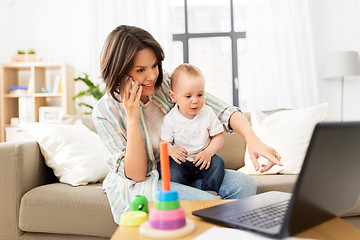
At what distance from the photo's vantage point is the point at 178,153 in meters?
1.28

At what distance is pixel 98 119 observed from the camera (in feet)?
4.42

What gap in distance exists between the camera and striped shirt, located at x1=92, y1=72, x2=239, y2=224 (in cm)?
126

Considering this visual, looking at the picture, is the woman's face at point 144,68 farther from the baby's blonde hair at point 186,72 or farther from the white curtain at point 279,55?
the white curtain at point 279,55

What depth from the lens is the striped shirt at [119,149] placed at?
1263mm

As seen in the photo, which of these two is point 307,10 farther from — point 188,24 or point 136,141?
point 136,141

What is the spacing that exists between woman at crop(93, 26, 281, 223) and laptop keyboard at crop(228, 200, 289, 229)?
34 centimetres

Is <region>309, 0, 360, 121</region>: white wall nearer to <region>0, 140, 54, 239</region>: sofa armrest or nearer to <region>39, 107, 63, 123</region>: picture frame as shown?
<region>39, 107, 63, 123</region>: picture frame

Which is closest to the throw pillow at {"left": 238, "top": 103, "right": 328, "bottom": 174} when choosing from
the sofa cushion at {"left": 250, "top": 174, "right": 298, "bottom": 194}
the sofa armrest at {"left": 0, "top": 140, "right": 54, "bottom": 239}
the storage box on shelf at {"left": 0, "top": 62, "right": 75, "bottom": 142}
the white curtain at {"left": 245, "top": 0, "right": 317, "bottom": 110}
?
the sofa cushion at {"left": 250, "top": 174, "right": 298, "bottom": 194}

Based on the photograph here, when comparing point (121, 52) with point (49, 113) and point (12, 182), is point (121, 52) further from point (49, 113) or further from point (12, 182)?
point (49, 113)

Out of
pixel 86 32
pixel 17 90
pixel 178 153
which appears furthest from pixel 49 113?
pixel 178 153

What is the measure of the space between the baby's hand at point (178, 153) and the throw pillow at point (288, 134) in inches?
38.9

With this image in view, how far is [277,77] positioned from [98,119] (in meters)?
2.82

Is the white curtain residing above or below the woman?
above

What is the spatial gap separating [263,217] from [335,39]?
3.71m
